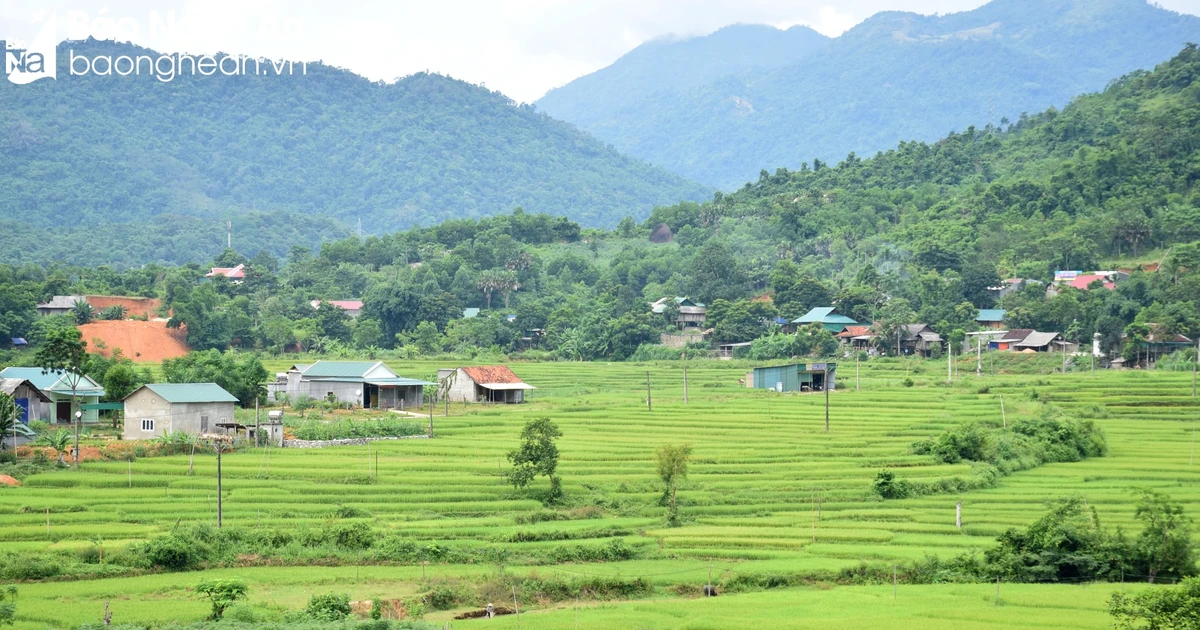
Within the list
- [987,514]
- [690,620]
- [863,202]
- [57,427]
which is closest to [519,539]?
[690,620]

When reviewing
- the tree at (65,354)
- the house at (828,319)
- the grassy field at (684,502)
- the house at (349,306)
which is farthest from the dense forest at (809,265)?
the tree at (65,354)

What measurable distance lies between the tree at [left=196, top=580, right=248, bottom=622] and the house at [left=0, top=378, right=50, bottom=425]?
22.4 metres

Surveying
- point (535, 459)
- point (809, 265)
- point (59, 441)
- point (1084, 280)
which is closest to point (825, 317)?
point (1084, 280)

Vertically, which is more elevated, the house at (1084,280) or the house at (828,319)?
the house at (1084,280)

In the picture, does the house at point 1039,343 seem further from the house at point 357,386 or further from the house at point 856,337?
the house at point 357,386

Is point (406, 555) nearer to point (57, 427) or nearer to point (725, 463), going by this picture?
point (725, 463)

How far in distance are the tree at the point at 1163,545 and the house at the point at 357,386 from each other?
102 feet

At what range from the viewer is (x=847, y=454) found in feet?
138

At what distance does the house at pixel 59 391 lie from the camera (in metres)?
45.4

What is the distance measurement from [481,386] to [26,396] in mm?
18266

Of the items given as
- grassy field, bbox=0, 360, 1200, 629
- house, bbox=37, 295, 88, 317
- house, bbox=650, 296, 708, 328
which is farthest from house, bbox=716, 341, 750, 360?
house, bbox=37, 295, 88, 317

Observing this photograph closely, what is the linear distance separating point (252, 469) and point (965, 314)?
4886 centimetres

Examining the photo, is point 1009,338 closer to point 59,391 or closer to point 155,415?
point 155,415

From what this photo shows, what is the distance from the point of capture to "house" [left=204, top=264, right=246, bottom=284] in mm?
95562
